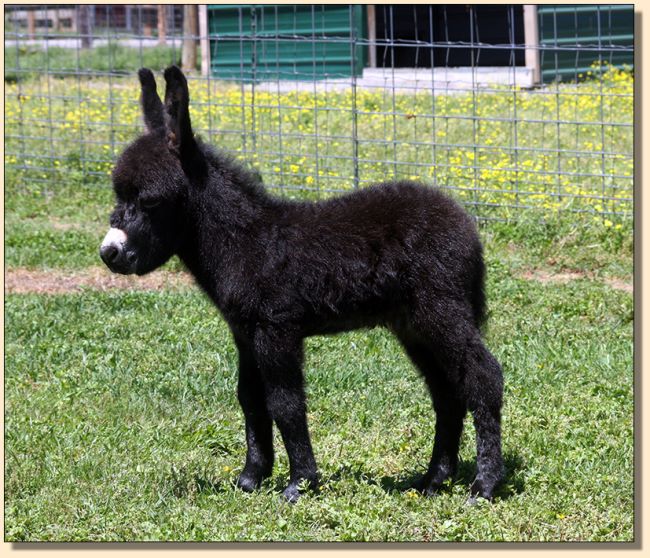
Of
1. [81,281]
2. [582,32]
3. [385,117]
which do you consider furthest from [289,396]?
[582,32]

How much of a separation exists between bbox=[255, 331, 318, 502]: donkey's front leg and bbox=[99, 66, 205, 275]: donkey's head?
695 millimetres

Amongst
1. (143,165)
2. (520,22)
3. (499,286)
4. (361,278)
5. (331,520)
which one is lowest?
(331,520)

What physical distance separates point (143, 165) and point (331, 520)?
1.90 metres

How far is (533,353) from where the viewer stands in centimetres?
713

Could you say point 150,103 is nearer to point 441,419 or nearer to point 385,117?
point 441,419

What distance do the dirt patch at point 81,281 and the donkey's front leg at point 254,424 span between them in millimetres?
3800

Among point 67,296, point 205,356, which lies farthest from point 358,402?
point 67,296

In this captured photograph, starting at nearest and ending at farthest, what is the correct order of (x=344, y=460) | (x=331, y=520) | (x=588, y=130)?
(x=331, y=520), (x=344, y=460), (x=588, y=130)

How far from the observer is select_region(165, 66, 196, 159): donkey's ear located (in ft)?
15.6

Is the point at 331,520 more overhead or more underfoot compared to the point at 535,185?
more underfoot

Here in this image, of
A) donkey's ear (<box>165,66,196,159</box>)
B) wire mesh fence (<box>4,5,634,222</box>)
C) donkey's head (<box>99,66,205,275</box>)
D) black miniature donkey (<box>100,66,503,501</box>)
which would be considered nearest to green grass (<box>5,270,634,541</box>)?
black miniature donkey (<box>100,66,503,501</box>)

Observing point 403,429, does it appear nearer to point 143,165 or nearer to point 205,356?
point 205,356

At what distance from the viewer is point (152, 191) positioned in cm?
488

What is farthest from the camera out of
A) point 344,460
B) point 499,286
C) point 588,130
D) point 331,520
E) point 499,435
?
point 588,130
